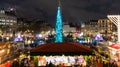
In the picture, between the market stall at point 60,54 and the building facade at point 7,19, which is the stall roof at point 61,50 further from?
the building facade at point 7,19

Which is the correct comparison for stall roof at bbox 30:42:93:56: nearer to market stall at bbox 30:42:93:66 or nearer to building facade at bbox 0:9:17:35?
market stall at bbox 30:42:93:66

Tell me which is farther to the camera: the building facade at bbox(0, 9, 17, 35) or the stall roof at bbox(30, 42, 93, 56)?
the building facade at bbox(0, 9, 17, 35)

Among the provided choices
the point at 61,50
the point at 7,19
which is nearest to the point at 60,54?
the point at 61,50

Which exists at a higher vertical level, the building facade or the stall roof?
the building facade

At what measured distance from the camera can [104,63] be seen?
25953 mm

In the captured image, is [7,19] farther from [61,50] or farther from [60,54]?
[60,54]

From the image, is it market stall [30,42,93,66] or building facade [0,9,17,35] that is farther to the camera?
building facade [0,9,17,35]

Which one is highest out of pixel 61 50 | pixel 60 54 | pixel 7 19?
pixel 7 19

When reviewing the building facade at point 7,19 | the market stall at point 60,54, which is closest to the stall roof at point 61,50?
the market stall at point 60,54

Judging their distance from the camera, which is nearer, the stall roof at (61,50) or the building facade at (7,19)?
the stall roof at (61,50)

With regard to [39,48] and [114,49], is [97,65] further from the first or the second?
[39,48]

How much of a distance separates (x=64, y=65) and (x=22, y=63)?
3.44 metres

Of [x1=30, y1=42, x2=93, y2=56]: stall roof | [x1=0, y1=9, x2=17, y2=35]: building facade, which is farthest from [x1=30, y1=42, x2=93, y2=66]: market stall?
[x1=0, y1=9, x2=17, y2=35]: building facade

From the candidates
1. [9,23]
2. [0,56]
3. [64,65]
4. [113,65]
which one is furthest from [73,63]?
[9,23]
